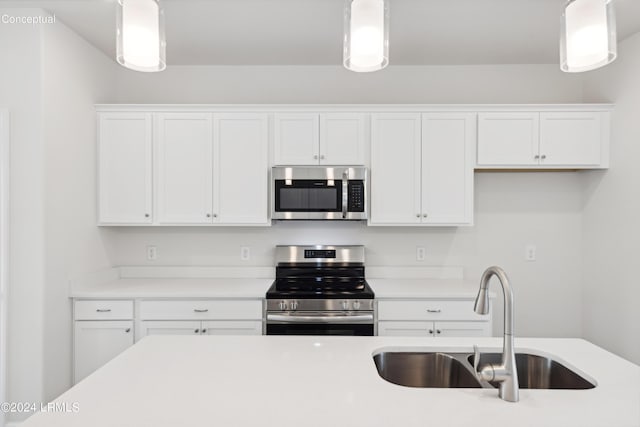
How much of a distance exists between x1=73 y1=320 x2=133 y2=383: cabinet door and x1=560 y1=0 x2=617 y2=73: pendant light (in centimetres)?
286

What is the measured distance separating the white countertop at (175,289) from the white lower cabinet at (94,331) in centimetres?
8

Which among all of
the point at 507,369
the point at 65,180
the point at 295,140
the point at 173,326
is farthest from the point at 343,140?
the point at 507,369

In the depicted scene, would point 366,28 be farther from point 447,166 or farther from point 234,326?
point 234,326

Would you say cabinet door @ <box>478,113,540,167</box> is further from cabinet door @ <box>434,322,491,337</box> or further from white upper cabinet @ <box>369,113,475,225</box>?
cabinet door @ <box>434,322,491,337</box>

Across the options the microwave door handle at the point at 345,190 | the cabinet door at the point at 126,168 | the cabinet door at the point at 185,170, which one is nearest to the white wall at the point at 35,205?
the cabinet door at the point at 126,168

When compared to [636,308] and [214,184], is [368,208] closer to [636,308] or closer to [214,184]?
[214,184]

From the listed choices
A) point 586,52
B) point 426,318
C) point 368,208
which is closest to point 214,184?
point 368,208

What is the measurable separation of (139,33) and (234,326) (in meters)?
2.08

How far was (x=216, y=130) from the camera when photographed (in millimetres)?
3080

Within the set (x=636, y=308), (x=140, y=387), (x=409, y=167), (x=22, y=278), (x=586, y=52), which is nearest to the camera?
(x=586, y=52)

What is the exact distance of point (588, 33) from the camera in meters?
1.16

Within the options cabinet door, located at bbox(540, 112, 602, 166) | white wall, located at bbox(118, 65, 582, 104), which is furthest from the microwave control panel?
cabinet door, located at bbox(540, 112, 602, 166)

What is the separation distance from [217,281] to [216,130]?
119 centimetres

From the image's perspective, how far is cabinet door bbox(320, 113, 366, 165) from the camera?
3.07 metres
